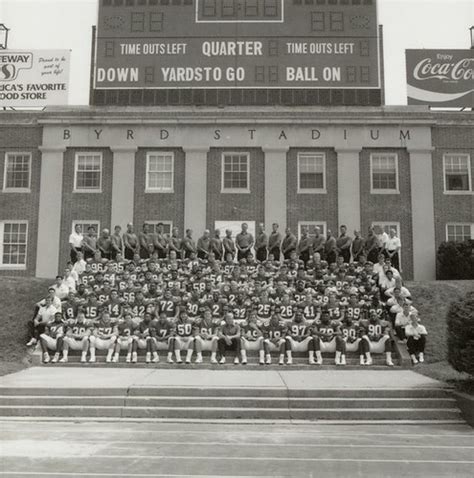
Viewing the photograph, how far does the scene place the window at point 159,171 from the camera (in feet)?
99.9

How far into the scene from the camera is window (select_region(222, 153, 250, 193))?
3044 centimetres

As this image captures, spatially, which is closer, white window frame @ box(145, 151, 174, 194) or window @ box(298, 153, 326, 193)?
white window frame @ box(145, 151, 174, 194)

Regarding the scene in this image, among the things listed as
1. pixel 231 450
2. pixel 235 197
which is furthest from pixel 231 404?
pixel 235 197

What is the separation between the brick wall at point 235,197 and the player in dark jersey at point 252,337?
13.2 meters

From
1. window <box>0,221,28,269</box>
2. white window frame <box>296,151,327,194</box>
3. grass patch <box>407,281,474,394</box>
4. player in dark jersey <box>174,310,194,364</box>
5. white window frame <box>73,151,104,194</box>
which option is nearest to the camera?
grass patch <box>407,281,474,394</box>

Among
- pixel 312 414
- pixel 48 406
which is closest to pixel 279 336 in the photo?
pixel 312 414

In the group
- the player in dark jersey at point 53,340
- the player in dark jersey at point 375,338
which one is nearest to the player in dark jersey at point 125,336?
the player in dark jersey at point 53,340

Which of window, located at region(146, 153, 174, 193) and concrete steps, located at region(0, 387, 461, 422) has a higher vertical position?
window, located at region(146, 153, 174, 193)

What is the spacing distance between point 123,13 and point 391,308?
20.1m

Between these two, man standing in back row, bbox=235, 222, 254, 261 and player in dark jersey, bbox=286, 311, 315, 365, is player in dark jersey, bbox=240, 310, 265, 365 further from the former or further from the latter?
man standing in back row, bbox=235, 222, 254, 261

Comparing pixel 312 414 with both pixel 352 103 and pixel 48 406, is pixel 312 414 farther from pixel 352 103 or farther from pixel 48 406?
pixel 352 103

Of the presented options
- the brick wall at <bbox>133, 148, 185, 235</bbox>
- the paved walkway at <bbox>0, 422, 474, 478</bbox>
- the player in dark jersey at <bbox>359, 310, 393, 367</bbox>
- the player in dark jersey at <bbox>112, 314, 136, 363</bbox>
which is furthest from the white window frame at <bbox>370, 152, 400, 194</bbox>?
the paved walkway at <bbox>0, 422, 474, 478</bbox>

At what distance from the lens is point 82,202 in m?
30.2

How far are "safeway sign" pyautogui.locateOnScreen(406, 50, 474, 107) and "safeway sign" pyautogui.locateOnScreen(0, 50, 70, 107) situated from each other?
16.6 metres
